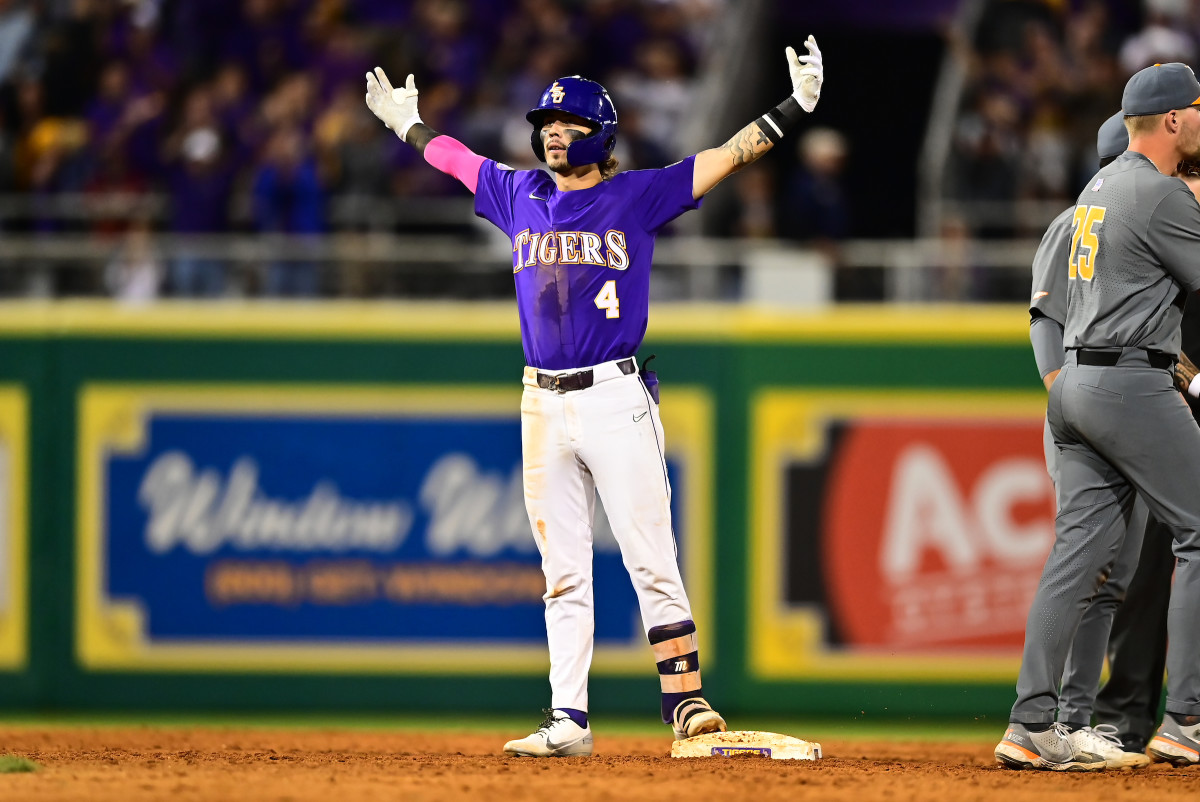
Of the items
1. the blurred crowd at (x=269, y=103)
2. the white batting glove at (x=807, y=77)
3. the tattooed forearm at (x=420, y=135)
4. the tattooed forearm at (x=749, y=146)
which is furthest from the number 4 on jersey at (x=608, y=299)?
the blurred crowd at (x=269, y=103)

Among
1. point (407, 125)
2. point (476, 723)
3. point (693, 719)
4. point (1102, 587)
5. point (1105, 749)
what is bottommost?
point (476, 723)

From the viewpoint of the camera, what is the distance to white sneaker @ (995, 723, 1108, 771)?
580 centimetres

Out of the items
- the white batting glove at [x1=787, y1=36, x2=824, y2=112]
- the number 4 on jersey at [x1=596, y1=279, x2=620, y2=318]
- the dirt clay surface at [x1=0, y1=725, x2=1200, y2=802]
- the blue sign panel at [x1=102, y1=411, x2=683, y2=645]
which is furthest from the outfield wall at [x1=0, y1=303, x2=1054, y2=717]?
the white batting glove at [x1=787, y1=36, x2=824, y2=112]

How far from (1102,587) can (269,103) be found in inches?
328

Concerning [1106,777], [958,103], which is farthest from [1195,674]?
[958,103]

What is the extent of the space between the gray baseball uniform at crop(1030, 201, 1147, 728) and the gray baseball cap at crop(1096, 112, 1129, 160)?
0.39 metres

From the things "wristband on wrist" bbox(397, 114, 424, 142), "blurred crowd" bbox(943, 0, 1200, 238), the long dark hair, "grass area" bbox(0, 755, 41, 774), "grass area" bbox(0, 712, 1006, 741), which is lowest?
"grass area" bbox(0, 712, 1006, 741)

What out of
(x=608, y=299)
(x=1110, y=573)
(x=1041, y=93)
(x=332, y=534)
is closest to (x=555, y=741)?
(x=608, y=299)

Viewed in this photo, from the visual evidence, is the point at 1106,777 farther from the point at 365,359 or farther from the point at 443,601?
the point at 365,359

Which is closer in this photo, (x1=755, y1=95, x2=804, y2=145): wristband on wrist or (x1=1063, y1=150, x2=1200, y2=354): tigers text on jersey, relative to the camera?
(x1=1063, y1=150, x2=1200, y2=354): tigers text on jersey

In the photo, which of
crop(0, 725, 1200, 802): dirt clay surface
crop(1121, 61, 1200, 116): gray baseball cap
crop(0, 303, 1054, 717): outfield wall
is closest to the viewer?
crop(0, 725, 1200, 802): dirt clay surface

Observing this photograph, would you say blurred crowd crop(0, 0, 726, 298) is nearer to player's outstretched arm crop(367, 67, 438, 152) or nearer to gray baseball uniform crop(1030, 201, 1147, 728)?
player's outstretched arm crop(367, 67, 438, 152)

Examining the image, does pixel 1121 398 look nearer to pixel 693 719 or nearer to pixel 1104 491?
pixel 1104 491

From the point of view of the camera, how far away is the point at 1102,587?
607 cm
